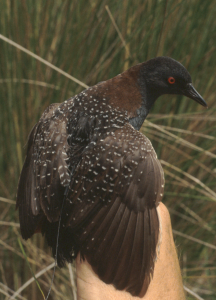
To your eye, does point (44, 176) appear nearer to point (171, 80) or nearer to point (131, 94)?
point (131, 94)

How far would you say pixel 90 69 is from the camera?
1.78 metres

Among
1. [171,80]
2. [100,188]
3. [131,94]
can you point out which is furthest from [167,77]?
[100,188]

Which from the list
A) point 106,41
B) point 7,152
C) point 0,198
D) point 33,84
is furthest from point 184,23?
point 0,198

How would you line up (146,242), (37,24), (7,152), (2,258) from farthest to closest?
(2,258) < (7,152) < (37,24) < (146,242)

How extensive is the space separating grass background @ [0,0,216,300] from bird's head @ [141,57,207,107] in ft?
0.62

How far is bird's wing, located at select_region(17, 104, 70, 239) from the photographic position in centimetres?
122

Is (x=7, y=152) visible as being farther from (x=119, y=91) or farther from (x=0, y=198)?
(x=119, y=91)

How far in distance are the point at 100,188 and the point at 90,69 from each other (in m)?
0.76

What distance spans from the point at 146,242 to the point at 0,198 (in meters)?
0.83

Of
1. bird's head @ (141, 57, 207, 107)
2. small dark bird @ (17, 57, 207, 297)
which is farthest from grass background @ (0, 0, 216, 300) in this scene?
small dark bird @ (17, 57, 207, 297)

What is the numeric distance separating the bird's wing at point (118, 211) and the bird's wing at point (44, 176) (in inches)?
2.0

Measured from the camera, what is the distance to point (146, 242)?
1163 millimetres

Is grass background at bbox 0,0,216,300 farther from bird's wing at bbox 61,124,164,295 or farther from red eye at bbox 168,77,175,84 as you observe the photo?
bird's wing at bbox 61,124,164,295

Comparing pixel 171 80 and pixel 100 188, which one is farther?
pixel 171 80
